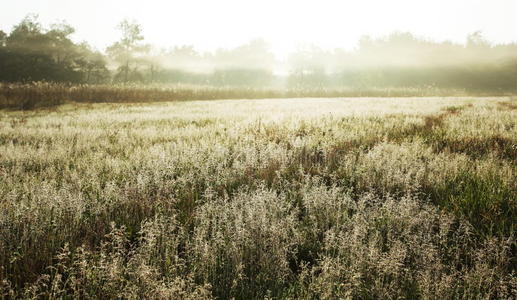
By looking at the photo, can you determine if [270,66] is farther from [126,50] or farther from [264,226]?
[264,226]

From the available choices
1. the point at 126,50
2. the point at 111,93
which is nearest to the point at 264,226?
the point at 111,93

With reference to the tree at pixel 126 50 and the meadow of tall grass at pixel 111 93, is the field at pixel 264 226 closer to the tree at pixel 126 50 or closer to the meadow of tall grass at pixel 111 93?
the meadow of tall grass at pixel 111 93

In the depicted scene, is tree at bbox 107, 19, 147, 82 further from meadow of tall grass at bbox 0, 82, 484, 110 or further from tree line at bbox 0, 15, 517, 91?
meadow of tall grass at bbox 0, 82, 484, 110

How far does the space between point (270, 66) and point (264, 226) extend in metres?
76.0

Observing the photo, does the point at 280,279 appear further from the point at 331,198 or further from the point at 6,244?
the point at 6,244

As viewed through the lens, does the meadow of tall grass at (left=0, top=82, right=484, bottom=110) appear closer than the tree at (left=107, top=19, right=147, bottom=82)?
Yes

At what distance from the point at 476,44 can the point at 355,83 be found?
42711 millimetres

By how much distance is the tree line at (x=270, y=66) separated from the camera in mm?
51250

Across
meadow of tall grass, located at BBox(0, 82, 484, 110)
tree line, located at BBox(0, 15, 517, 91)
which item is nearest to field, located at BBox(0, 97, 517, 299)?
meadow of tall grass, located at BBox(0, 82, 484, 110)

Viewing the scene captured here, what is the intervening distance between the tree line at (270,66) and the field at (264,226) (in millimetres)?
45748

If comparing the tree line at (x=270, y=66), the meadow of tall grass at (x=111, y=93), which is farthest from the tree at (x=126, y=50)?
the meadow of tall grass at (x=111, y=93)

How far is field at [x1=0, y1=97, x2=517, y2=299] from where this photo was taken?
1.89 metres

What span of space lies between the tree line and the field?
150 feet

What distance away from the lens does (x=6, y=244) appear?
→ 2.34m
